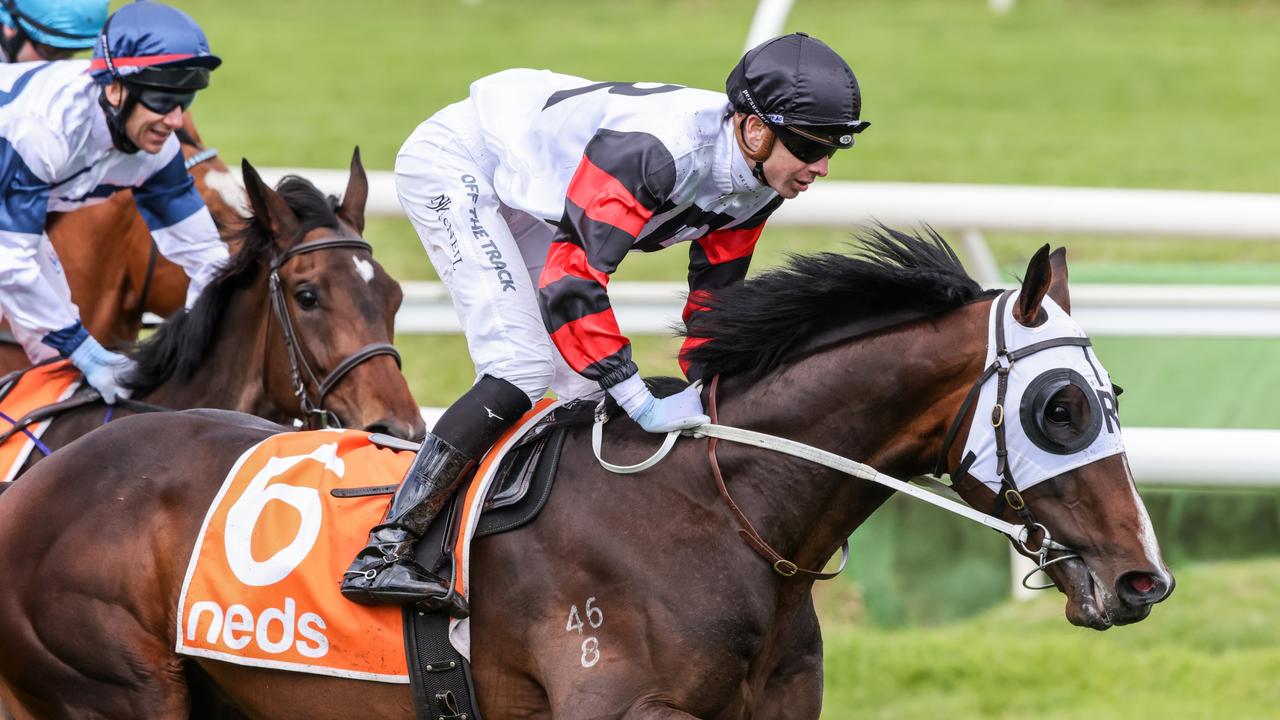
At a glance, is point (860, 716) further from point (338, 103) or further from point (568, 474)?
point (338, 103)

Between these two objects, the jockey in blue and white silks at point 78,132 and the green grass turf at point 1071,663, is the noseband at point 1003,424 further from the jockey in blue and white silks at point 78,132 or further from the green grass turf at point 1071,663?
the jockey in blue and white silks at point 78,132

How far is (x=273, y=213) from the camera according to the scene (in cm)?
443

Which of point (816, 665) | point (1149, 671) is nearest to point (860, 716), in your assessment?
point (1149, 671)

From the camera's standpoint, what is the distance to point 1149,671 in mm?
5203

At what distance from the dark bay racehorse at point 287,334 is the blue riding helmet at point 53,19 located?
0.99 metres

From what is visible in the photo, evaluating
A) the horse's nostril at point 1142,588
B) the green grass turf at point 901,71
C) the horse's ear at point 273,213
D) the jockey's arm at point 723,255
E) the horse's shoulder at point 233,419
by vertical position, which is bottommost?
the horse's shoulder at point 233,419

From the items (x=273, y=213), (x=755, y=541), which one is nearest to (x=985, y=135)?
(x=273, y=213)

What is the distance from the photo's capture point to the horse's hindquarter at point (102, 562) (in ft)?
11.1

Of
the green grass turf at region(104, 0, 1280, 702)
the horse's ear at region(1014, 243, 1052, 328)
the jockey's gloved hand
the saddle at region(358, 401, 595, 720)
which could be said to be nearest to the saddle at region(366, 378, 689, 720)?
the saddle at region(358, 401, 595, 720)

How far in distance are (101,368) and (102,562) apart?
3.49ft

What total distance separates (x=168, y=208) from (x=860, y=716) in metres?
2.65

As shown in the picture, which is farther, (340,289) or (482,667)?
(340,289)

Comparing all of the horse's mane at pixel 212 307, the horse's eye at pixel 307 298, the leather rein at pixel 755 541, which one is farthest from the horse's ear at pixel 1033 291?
the horse's mane at pixel 212 307

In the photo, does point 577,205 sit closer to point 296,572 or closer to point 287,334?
point 296,572
